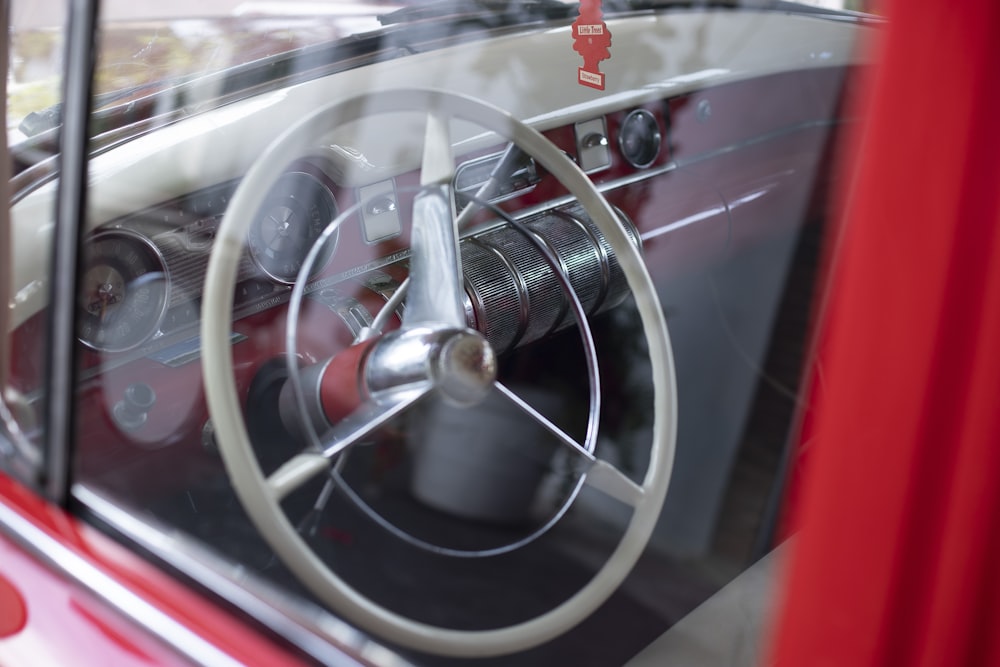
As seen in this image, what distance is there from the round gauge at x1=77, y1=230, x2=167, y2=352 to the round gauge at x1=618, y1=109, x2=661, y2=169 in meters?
1.07

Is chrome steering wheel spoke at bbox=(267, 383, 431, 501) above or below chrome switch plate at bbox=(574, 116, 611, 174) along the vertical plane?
below

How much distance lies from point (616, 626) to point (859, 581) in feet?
2.06

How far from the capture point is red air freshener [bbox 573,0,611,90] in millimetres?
1551

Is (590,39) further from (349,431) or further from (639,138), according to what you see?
(349,431)

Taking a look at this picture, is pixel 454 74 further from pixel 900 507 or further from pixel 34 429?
pixel 900 507

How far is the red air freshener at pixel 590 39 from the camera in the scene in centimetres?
155

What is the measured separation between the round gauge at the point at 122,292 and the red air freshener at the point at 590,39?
769 millimetres

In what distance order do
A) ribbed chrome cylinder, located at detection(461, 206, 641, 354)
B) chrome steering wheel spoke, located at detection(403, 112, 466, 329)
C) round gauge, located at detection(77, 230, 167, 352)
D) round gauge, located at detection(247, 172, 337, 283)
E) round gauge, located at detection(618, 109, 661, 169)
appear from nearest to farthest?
chrome steering wheel spoke, located at detection(403, 112, 466, 329)
round gauge, located at detection(77, 230, 167, 352)
round gauge, located at detection(247, 172, 337, 283)
ribbed chrome cylinder, located at detection(461, 206, 641, 354)
round gauge, located at detection(618, 109, 661, 169)

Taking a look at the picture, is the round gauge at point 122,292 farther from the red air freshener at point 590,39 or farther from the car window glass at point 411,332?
the red air freshener at point 590,39

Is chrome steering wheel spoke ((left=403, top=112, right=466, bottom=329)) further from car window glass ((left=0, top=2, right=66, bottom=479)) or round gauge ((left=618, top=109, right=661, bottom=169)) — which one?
round gauge ((left=618, top=109, right=661, bottom=169))

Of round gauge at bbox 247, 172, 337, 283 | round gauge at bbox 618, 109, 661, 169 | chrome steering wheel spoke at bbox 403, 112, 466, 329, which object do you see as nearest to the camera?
chrome steering wheel spoke at bbox 403, 112, 466, 329

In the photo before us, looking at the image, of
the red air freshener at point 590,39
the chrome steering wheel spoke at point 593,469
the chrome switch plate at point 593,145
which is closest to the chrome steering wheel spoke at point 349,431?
the chrome steering wheel spoke at point 593,469

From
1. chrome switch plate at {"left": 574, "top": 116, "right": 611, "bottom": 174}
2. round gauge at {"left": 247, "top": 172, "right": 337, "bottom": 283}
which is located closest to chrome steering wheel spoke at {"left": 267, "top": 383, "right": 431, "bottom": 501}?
round gauge at {"left": 247, "top": 172, "right": 337, "bottom": 283}

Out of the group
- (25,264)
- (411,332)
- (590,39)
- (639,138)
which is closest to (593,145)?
(639,138)
